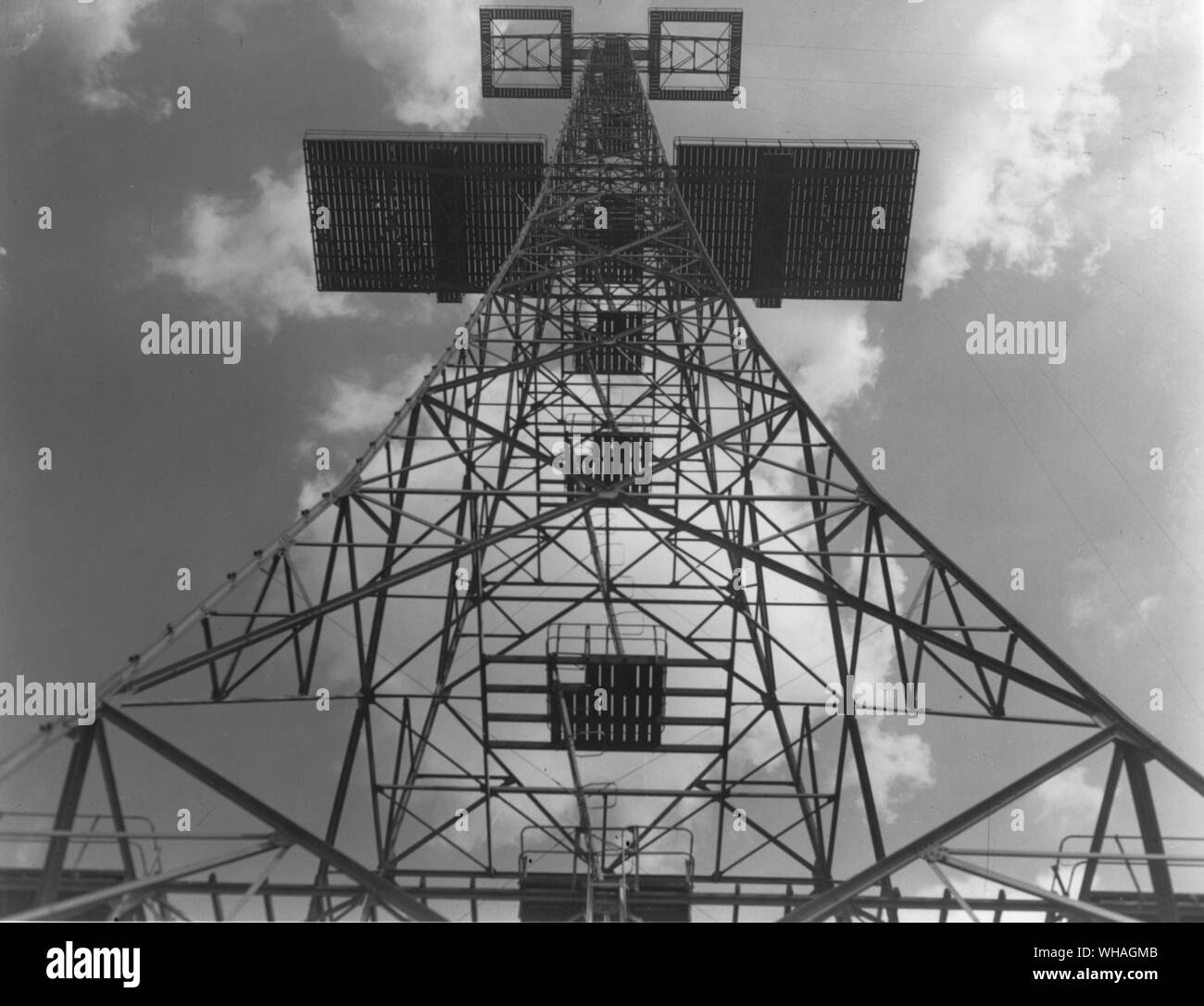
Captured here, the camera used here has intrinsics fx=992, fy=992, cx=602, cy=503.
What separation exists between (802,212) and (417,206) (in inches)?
362

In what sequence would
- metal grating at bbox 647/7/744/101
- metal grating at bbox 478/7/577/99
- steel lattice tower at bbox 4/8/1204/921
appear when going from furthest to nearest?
metal grating at bbox 647/7/744/101
metal grating at bbox 478/7/577/99
steel lattice tower at bbox 4/8/1204/921

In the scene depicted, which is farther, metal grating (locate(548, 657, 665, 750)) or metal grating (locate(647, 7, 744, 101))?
metal grating (locate(647, 7, 744, 101))

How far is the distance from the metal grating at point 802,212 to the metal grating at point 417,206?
424 centimetres

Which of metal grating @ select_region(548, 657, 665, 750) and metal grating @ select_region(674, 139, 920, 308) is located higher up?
metal grating @ select_region(674, 139, 920, 308)

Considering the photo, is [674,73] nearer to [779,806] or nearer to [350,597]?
[779,806]

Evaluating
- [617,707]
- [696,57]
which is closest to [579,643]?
[617,707]

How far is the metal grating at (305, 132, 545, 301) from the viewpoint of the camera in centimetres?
2266

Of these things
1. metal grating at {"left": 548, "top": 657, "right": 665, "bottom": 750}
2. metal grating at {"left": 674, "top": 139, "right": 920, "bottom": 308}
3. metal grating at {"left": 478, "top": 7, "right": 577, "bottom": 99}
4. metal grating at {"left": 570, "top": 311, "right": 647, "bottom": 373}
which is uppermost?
metal grating at {"left": 478, "top": 7, "right": 577, "bottom": 99}

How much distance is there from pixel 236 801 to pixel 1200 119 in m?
12.6

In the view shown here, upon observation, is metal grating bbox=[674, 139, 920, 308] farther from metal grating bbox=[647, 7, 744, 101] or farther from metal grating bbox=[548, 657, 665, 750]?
metal grating bbox=[548, 657, 665, 750]

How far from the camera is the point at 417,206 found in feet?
77.6

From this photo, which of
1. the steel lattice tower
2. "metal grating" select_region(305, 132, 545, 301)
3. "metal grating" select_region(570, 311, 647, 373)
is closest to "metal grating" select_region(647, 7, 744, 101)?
the steel lattice tower

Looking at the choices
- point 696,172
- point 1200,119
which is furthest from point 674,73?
point 1200,119

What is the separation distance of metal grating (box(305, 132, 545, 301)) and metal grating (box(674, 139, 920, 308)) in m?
4.24
